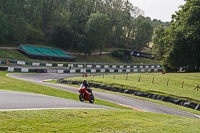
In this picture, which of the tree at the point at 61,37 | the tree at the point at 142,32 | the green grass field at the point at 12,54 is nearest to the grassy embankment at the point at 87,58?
the green grass field at the point at 12,54

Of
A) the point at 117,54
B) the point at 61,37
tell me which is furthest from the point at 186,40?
the point at 61,37

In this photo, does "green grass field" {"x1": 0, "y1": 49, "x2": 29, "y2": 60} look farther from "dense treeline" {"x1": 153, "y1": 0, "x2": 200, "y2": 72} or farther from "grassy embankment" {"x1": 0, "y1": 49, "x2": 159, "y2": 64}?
"dense treeline" {"x1": 153, "y1": 0, "x2": 200, "y2": 72}

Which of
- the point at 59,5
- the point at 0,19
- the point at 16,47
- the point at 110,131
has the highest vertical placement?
the point at 59,5

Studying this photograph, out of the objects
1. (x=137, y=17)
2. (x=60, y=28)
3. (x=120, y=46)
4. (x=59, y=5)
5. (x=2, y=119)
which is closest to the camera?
(x=2, y=119)

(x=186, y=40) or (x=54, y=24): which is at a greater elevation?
(x=54, y=24)

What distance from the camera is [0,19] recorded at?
64.5 meters

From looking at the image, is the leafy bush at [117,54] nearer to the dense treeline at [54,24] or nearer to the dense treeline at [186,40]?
the dense treeline at [54,24]

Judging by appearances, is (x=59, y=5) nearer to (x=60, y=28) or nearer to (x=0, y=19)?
(x=60, y=28)

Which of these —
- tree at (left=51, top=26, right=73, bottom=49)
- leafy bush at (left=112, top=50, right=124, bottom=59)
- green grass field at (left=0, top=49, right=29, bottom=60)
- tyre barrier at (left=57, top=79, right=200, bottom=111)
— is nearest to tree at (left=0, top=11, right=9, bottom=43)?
green grass field at (left=0, top=49, right=29, bottom=60)

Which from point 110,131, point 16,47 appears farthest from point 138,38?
point 110,131

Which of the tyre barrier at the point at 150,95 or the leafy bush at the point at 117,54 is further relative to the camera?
the leafy bush at the point at 117,54

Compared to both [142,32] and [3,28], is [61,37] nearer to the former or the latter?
[3,28]

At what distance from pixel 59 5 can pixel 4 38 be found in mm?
36231

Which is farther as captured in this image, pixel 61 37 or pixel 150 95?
pixel 61 37
